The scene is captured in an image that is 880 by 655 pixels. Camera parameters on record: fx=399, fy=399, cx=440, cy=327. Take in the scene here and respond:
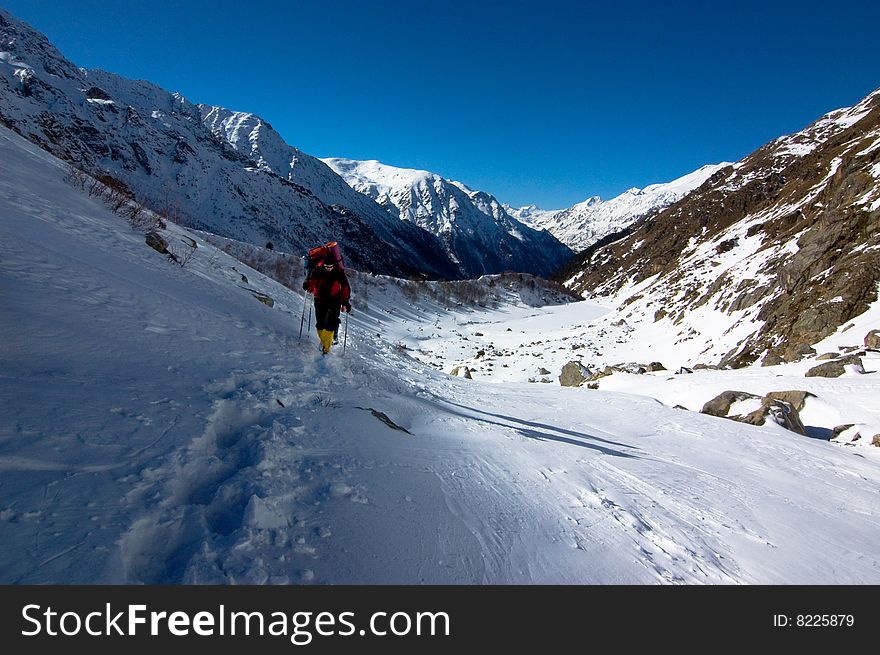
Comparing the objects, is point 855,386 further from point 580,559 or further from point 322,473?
point 322,473

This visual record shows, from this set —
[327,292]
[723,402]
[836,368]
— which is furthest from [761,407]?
[327,292]

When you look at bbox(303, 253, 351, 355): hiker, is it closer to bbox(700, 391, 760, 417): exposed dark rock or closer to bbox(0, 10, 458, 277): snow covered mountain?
bbox(700, 391, 760, 417): exposed dark rock

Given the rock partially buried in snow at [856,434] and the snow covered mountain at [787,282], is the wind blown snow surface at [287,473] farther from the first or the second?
the snow covered mountain at [787,282]

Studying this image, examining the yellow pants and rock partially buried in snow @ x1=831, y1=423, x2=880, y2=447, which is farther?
rock partially buried in snow @ x1=831, y1=423, x2=880, y2=447

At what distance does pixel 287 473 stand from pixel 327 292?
188 inches

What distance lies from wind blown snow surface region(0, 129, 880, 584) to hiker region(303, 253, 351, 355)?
0.59 meters

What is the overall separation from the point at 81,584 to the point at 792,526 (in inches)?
248

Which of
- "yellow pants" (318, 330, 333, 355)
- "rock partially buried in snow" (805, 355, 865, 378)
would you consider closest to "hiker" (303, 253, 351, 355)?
"yellow pants" (318, 330, 333, 355)

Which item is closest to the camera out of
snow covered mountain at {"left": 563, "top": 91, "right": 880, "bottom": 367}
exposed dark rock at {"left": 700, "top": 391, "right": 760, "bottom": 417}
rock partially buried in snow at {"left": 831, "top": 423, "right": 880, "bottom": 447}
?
rock partially buried in snow at {"left": 831, "top": 423, "right": 880, "bottom": 447}

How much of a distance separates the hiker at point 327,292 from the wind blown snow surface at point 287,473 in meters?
0.59

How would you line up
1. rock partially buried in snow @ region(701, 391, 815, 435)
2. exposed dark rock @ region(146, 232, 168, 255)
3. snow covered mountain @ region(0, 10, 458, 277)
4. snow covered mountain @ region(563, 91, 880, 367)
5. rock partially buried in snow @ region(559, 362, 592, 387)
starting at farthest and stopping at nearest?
snow covered mountain @ region(0, 10, 458, 277) → rock partially buried in snow @ region(559, 362, 592, 387) → snow covered mountain @ region(563, 91, 880, 367) → rock partially buried in snow @ region(701, 391, 815, 435) → exposed dark rock @ region(146, 232, 168, 255)

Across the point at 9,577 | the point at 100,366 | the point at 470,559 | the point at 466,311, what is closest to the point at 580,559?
the point at 470,559

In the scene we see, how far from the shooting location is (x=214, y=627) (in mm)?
2082

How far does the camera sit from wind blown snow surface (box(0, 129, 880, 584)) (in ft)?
7.48
